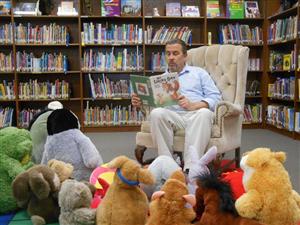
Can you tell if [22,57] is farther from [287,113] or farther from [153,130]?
[287,113]

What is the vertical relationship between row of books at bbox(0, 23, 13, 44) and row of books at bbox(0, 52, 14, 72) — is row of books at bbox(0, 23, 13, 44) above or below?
above

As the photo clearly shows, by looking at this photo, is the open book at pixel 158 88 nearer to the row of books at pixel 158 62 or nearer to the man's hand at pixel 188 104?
the man's hand at pixel 188 104

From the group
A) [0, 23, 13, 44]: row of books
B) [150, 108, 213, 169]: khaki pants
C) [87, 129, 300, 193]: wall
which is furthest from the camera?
[0, 23, 13, 44]: row of books

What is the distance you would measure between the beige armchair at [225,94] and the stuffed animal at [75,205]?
1.12 metres

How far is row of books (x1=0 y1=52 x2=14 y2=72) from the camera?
4500 mm

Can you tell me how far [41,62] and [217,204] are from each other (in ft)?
12.7

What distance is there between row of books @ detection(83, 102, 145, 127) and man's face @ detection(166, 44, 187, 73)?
203 cm

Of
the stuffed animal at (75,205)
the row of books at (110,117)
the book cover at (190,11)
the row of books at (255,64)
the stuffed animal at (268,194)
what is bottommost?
the row of books at (110,117)

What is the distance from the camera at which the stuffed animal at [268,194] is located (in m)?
1.11

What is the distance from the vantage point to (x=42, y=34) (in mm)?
4539

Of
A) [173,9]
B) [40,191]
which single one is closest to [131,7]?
[173,9]

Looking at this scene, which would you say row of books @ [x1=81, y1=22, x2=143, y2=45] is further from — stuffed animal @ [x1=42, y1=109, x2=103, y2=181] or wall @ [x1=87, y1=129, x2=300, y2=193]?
stuffed animal @ [x1=42, y1=109, x2=103, y2=181]

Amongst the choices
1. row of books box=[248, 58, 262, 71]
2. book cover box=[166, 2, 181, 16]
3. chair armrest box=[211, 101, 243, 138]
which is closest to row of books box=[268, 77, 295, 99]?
row of books box=[248, 58, 262, 71]

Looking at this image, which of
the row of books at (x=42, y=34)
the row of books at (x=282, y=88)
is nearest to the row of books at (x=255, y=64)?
the row of books at (x=282, y=88)
